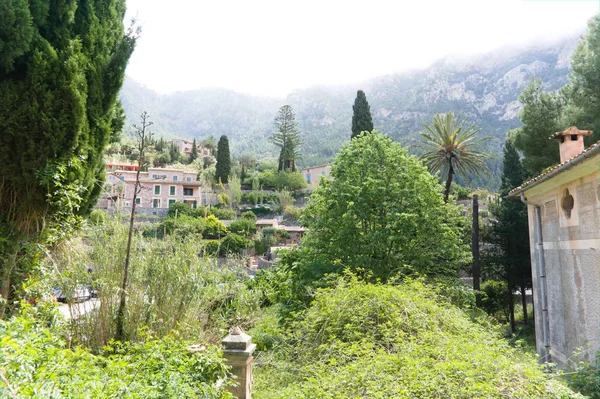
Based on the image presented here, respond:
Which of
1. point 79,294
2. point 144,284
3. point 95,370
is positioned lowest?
point 95,370

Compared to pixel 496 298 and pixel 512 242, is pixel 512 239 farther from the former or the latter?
pixel 496 298

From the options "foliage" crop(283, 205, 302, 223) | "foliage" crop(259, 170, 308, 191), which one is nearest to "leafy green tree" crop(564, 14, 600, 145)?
"foliage" crop(283, 205, 302, 223)

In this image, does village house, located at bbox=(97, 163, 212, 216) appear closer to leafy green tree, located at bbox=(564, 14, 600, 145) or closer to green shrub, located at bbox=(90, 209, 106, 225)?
green shrub, located at bbox=(90, 209, 106, 225)

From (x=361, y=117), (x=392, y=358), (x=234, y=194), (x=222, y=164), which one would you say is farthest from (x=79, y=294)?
(x=222, y=164)

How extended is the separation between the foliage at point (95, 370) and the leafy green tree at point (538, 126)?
15.1 m

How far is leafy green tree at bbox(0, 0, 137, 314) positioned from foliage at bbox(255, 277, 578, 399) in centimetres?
375

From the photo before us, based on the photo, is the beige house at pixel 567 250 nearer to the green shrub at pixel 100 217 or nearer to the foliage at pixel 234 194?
the green shrub at pixel 100 217

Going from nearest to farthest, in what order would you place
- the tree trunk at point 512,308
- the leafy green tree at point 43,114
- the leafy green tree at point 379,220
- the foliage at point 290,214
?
the leafy green tree at point 43,114
the leafy green tree at point 379,220
the tree trunk at point 512,308
the foliage at point 290,214

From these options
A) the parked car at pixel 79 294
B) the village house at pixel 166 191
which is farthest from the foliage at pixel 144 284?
the village house at pixel 166 191

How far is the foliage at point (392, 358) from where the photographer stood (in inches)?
148

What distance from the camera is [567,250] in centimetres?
804

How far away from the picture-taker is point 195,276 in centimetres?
579

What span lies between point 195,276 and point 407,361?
3152 millimetres

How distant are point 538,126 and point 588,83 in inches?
84.2
